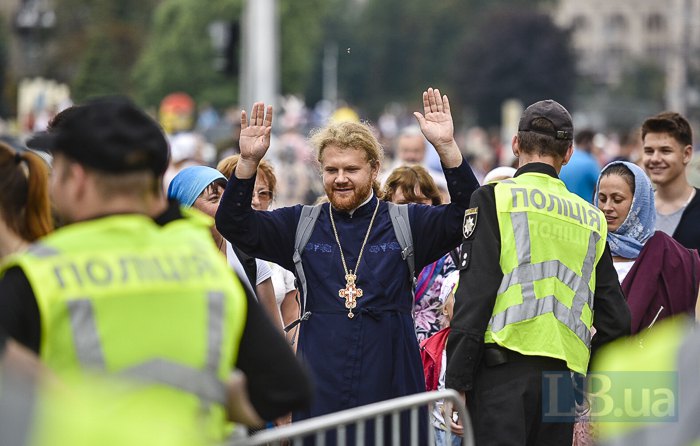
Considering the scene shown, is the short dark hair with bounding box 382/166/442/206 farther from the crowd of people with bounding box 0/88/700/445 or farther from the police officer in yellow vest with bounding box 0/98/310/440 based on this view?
the police officer in yellow vest with bounding box 0/98/310/440

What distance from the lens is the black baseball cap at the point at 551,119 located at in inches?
243

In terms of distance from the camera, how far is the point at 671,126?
28.6 ft

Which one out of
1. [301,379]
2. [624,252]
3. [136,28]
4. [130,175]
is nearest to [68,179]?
[130,175]

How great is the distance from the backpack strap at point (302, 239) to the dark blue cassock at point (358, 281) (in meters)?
0.02

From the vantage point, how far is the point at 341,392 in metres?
6.01

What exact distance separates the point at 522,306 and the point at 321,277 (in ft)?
2.77

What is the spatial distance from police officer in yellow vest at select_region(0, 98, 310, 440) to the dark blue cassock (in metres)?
2.13

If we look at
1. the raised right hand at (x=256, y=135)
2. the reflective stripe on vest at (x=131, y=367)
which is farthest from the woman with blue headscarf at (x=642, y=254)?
the reflective stripe on vest at (x=131, y=367)

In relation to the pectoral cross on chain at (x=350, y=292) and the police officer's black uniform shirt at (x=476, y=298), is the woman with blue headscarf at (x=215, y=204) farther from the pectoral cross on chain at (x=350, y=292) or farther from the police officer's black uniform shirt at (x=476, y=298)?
the police officer's black uniform shirt at (x=476, y=298)

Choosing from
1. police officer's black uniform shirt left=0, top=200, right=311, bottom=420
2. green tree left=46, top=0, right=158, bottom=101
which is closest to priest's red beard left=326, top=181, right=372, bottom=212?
police officer's black uniform shirt left=0, top=200, right=311, bottom=420

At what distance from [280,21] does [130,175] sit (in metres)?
65.3

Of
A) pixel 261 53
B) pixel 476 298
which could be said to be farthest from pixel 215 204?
pixel 261 53

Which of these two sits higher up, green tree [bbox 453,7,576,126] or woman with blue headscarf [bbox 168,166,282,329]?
green tree [bbox 453,7,576,126]

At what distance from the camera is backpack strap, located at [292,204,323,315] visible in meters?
6.16
